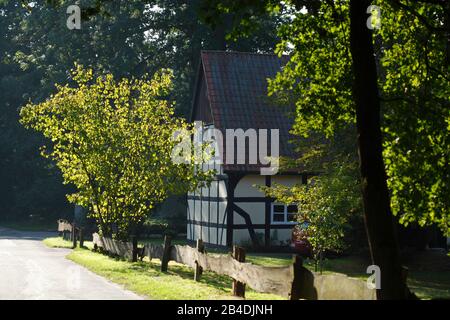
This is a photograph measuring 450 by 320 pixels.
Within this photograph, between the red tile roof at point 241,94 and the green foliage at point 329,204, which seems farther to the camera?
the red tile roof at point 241,94

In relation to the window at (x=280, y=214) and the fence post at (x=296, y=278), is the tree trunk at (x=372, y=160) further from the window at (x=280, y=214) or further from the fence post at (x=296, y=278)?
the window at (x=280, y=214)

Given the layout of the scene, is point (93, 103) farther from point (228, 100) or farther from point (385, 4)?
point (385, 4)

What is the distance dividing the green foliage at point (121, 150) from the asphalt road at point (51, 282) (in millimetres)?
2859

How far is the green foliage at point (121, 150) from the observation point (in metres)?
29.0

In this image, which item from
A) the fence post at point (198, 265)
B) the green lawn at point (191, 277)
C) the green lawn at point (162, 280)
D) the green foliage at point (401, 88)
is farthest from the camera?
the fence post at point (198, 265)

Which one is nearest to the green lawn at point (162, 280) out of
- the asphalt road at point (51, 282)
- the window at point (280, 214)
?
the asphalt road at point (51, 282)

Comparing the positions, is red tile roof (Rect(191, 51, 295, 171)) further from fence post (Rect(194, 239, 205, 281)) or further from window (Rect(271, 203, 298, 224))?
fence post (Rect(194, 239, 205, 281))

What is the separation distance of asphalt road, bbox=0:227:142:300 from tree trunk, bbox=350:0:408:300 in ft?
19.2

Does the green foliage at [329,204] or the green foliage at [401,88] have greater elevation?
the green foliage at [401,88]

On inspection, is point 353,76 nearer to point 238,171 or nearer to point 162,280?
point 162,280

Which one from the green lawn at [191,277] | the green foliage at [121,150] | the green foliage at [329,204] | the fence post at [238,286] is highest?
the green foliage at [121,150]

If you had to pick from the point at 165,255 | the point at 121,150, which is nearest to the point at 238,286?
the point at 165,255

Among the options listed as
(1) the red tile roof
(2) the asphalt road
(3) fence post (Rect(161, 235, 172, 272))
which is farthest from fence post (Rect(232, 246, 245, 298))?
(1) the red tile roof
